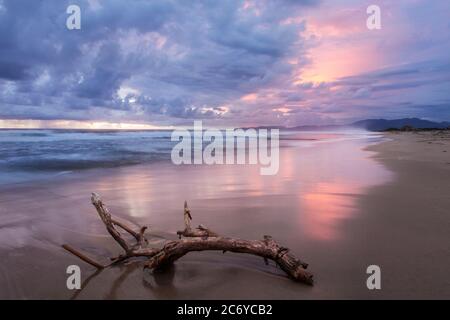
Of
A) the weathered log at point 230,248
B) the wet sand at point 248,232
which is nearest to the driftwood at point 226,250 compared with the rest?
the weathered log at point 230,248

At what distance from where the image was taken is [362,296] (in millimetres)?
3266

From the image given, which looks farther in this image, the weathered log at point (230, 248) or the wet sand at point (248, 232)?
the weathered log at point (230, 248)

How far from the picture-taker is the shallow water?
3.51 metres

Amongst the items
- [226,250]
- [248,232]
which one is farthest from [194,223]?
[226,250]

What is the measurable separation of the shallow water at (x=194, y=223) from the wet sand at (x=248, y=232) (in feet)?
0.07

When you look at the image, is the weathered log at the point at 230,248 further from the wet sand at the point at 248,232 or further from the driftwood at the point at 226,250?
the wet sand at the point at 248,232

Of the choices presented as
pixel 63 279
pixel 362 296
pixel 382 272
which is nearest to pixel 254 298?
pixel 362 296

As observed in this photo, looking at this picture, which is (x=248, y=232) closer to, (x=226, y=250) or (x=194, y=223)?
(x=194, y=223)

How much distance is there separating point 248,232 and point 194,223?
3.70 feet

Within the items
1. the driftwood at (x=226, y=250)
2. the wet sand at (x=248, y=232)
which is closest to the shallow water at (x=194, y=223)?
the wet sand at (x=248, y=232)

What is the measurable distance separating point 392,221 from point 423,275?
205cm

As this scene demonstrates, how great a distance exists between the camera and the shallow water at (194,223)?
11.5ft

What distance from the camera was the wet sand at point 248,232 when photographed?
3.48 m

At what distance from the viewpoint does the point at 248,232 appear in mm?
5320
